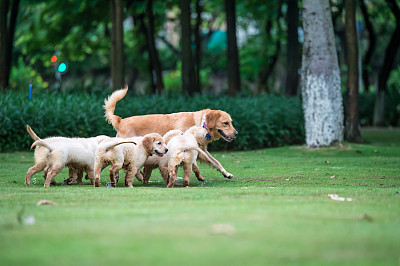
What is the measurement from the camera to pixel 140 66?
101ft

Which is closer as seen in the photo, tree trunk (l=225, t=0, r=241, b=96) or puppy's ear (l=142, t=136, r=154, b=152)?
puppy's ear (l=142, t=136, r=154, b=152)

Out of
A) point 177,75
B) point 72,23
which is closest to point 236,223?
point 72,23

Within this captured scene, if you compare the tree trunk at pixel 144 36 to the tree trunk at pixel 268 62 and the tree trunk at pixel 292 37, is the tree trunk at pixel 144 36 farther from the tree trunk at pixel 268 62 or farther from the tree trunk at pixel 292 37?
the tree trunk at pixel 292 37

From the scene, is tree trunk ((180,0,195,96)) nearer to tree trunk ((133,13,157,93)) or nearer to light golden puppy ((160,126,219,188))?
tree trunk ((133,13,157,93))

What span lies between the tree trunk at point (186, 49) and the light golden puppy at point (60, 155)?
10.3 metres

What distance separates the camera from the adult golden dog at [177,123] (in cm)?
1060

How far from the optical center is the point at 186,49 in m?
19.4

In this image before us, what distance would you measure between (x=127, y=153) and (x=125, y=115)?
8467 millimetres

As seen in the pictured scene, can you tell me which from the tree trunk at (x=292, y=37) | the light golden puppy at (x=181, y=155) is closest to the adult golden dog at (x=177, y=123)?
the light golden puppy at (x=181, y=155)

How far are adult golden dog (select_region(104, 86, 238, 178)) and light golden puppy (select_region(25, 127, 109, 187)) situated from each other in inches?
74.8

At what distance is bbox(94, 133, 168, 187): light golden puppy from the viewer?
28.5ft

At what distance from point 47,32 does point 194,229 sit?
2327 cm

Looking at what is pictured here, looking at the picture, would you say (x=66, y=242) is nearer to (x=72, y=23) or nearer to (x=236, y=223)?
(x=236, y=223)

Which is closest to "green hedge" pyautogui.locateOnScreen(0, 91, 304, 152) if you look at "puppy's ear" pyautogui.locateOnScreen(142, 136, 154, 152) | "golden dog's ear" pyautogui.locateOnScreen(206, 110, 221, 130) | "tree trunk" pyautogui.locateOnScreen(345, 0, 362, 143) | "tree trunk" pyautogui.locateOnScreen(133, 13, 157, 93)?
"tree trunk" pyautogui.locateOnScreen(345, 0, 362, 143)
